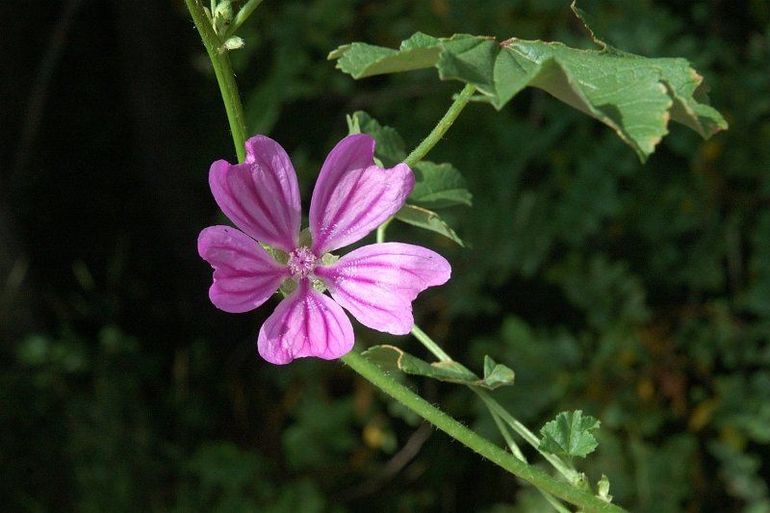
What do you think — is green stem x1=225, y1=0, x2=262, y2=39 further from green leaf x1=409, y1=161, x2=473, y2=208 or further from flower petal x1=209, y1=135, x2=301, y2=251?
green leaf x1=409, y1=161, x2=473, y2=208

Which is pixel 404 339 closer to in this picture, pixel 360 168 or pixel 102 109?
pixel 102 109

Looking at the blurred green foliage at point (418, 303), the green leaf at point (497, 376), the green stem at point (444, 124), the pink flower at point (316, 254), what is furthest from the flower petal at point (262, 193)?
the blurred green foliage at point (418, 303)

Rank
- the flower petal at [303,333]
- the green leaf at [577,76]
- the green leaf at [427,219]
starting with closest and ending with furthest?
the green leaf at [577,76] → the flower petal at [303,333] → the green leaf at [427,219]

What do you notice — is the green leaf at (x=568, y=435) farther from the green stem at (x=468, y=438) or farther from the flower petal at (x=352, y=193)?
the flower petal at (x=352, y=193)

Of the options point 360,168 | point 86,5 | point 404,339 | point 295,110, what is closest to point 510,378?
point 360,168

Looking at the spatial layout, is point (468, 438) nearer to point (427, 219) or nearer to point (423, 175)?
point (427, 219)

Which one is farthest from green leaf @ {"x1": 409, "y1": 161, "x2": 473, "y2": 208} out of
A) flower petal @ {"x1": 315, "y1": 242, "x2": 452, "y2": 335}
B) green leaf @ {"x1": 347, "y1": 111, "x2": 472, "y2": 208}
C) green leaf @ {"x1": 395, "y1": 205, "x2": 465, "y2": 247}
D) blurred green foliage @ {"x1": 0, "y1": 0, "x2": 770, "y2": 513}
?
blurred green foliage @ {"x1": 0, "y1": 0, "x2": 770, "y2": 513}

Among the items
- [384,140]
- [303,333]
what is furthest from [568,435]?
[384,140]
